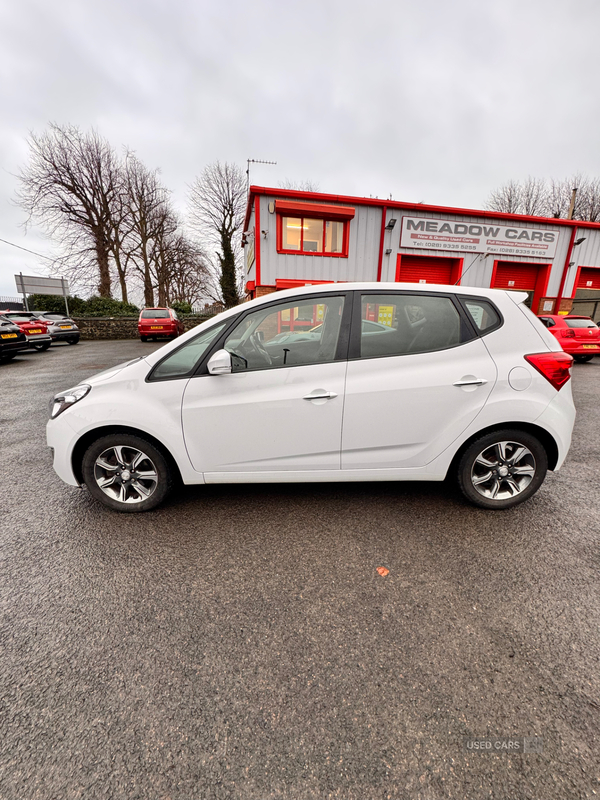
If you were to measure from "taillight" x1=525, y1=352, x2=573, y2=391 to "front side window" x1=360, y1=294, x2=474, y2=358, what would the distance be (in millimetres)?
485

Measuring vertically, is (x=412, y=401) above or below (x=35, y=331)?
above

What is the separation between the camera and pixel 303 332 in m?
2.76

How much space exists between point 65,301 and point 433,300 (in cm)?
2528

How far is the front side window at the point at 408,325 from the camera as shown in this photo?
2506 millimetres

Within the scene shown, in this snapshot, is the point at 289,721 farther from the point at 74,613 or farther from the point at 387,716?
the point at 74,613

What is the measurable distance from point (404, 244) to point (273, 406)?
14.1 m

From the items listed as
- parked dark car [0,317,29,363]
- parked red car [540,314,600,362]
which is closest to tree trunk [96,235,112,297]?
parked dark car [0,317,29,363]

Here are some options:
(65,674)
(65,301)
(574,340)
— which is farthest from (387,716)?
(65,301)

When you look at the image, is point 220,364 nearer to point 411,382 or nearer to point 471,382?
point 411,382

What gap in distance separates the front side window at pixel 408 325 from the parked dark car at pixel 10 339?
1175 cm

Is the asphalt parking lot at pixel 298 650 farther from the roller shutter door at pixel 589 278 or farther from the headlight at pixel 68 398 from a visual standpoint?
the roller shutter door at pixel 589 278

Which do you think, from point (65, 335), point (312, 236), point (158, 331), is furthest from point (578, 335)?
point (65, 335)

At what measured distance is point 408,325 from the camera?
8.39 feet

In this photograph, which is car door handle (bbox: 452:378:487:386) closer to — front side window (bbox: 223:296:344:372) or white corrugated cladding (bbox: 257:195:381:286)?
front side window (bbox: 223:296:344:372)
